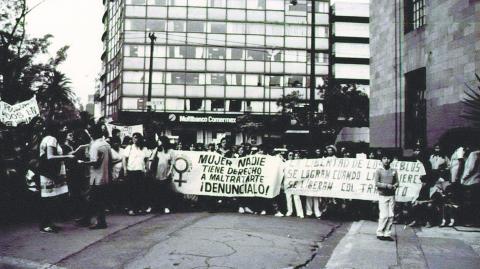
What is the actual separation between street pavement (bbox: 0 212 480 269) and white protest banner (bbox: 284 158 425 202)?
130 cm

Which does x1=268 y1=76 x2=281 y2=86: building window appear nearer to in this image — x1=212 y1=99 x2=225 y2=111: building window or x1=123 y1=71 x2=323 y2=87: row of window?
x1=123 y1=71 x2=323 y2=87: row of window

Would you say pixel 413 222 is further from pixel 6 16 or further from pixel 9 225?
pixel 6 16

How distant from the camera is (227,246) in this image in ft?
25.0

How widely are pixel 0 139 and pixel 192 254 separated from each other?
5140 millimetres

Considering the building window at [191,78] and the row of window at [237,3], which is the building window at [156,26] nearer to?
the row of window at [237,3]

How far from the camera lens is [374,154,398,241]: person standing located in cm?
880

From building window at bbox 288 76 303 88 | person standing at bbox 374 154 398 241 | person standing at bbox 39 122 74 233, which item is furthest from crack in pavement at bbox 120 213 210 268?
building window at bbox 288 76 303 88

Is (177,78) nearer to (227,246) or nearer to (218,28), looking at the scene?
(218,28)

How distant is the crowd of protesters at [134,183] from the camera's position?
8.85 meters

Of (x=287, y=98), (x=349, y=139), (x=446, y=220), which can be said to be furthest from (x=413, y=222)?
(x=287, y=98)

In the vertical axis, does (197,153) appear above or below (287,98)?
below

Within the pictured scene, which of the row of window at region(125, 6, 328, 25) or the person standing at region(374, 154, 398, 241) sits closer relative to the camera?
the person standing at region(374, 154, 398, 241)

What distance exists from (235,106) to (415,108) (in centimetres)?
3618

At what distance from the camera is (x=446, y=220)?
10.6 meters
